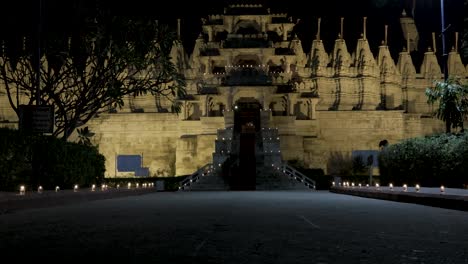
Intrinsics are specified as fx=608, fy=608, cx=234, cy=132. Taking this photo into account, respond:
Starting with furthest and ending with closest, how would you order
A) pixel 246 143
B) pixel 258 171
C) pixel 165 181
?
pixel 246 143, pixel 165 181, pixel 258 171

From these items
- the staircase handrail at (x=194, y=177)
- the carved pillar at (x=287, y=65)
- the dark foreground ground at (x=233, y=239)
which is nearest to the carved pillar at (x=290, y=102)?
the carved pillar at (x=287, y=65)

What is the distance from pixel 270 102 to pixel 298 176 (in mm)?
17140

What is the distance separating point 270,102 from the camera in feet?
193

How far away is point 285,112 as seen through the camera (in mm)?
57844

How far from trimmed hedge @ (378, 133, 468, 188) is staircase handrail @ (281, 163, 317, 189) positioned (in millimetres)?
7146

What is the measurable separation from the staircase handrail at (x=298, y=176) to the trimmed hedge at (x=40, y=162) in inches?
665

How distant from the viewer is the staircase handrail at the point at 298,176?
40.7m

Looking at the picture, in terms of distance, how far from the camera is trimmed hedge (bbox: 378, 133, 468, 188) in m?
27.4

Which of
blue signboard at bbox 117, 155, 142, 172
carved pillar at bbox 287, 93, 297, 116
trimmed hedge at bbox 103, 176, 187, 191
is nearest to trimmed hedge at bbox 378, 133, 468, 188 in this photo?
trimmed hedge at bbox 103, 176, 187, 191

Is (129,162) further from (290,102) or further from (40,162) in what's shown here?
(40,162)

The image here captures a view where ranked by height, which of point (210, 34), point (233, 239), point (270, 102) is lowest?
point (233, 239)

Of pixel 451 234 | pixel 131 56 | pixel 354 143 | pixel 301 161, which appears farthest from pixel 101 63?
pixel 354 143

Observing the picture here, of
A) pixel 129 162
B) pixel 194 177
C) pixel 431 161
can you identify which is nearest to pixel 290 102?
pixel 129 162

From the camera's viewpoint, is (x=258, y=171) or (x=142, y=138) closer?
(x=258, y=171)
